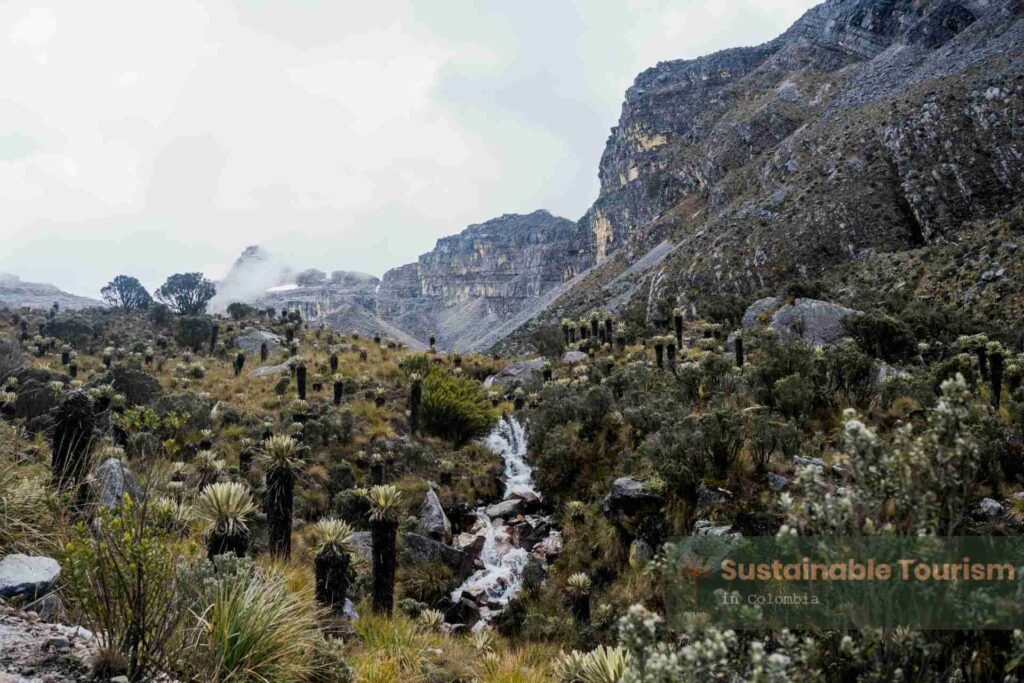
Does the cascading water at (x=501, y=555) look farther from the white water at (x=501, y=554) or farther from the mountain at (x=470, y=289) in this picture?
the mountain at (x=470, y=289)

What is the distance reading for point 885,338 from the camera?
17.4 m

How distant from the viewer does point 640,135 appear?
116875 mm

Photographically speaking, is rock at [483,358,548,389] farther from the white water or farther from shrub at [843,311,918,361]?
shrub at [843,311,918,361]

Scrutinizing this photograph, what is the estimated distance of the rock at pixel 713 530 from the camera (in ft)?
26.8

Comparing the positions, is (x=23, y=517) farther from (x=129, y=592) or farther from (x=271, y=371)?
(x=271, y=371)

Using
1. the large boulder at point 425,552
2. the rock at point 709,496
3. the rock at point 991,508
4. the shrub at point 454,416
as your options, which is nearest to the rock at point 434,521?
the large boulder at point 425,552

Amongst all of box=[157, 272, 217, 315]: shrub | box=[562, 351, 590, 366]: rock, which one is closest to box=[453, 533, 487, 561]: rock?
box=[562, 351, 590, 366]: rock

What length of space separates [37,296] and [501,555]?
129 m

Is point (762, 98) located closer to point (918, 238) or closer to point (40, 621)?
point (918, 238)

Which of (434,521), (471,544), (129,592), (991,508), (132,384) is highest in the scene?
(132,384)

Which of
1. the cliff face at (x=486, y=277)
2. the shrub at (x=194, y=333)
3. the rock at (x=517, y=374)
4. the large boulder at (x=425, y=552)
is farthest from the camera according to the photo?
the cliff face at (x=486, y=277)

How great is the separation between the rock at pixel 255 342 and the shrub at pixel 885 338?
29.8 metres

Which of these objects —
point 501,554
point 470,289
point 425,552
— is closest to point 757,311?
point 501,554

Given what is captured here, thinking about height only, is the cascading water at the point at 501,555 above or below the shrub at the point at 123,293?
below
